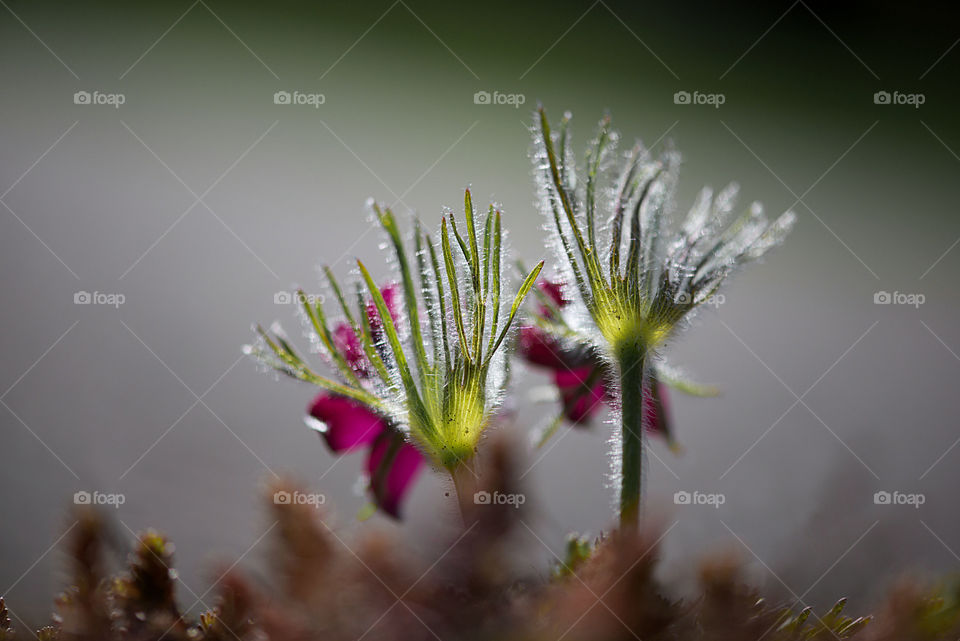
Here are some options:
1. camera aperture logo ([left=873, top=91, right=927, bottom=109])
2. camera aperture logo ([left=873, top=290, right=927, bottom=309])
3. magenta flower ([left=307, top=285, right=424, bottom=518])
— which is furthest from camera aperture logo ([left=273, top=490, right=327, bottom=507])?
camera aperture logo ([left=873, top=91, right=927, bottom=109])

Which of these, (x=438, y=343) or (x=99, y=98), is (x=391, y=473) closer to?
(x=438, y=343)

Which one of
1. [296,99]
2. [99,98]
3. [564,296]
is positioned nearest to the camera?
[564,296]

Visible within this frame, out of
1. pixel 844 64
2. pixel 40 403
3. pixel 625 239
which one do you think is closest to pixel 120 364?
pixel 40 403

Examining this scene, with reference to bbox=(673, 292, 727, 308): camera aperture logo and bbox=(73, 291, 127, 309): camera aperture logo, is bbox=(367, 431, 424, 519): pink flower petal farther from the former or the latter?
bbox=(73, 291, 127, 309): camera aperture logo

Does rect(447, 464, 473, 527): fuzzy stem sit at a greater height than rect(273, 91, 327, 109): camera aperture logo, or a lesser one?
lesser

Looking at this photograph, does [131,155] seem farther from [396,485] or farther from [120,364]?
[396,485]

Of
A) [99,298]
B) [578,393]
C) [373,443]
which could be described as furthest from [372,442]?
[99,298]
